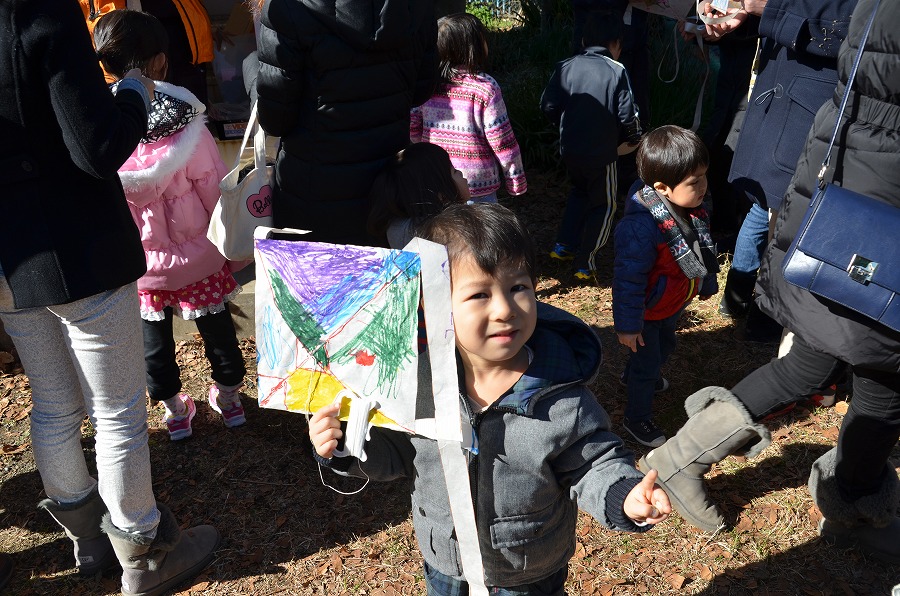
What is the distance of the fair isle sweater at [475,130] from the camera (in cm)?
406

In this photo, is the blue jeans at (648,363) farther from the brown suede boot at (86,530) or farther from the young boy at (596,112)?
the brown suede boot at (86,530)

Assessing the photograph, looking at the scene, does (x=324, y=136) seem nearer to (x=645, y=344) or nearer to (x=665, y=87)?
(x=645, y=344)

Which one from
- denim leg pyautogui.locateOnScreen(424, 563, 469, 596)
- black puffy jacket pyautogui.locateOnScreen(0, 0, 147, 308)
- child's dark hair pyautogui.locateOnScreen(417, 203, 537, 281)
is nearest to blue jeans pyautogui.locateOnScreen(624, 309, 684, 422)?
denim leg pyautogui.locateOnScreen(424, 563, 469, 596)

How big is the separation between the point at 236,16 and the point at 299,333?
15.8ft

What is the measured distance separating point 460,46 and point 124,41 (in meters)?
1.71

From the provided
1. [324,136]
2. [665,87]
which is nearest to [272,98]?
[324,136]

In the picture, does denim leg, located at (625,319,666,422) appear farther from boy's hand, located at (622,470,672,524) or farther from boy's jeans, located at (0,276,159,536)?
boy's jeans, located at (0,276,159,536)

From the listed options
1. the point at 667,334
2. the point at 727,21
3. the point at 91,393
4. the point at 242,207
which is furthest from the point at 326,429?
the point at 727,21

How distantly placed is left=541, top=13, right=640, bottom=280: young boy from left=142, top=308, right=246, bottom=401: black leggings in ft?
7.54

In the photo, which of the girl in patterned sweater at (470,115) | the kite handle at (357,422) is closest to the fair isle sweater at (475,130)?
the girl in patterned sweater at (470,115)

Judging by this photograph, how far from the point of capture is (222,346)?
343 cm

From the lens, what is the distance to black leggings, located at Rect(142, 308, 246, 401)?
10.8 ft

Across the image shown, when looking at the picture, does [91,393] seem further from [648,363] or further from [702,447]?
[648,363]

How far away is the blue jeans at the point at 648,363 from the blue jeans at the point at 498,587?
4.80 feet
